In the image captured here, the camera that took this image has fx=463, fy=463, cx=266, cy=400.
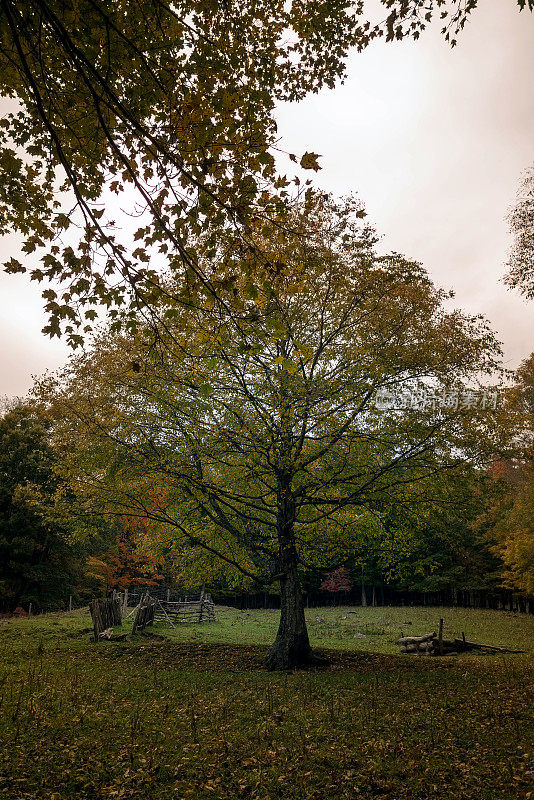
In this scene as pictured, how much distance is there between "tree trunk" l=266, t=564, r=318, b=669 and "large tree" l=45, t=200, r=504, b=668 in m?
0.03

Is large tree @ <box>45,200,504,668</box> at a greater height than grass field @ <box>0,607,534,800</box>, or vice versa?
large tree @ <box>45,200,504,668</box>

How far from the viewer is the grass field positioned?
16.8 feet

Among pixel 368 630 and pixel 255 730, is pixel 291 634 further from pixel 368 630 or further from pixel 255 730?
pixel 368 630

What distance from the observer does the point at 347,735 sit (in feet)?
22.3

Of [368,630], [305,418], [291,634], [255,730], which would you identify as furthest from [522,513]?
[255,730]

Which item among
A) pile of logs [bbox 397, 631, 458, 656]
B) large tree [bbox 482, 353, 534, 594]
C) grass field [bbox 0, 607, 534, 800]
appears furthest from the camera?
large tree [bbox 482, 353, 534, 594]

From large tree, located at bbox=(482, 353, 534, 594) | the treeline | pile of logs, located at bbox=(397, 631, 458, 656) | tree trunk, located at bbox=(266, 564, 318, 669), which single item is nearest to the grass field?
tree trunk, located at bbox=(266, 564, 318, 669)

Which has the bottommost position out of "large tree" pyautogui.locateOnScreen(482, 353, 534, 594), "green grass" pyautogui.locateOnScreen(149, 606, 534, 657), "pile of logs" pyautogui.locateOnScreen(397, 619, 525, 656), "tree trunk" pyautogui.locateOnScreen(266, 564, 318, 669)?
"green grass" pyautogui.locateOnScreen(149, 606, 534, 657)

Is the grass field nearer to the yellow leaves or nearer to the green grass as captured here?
the yellow leaves

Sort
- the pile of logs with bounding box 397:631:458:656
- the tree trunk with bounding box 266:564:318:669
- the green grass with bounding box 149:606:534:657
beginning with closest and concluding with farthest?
1. the tree trunk with bounding box 266:564:318:669
2. the pile of logs with bounding box 397:631:458:656
3. the green grass with bounding box 149:606:534:657

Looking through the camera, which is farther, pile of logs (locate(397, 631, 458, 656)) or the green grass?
the green grass

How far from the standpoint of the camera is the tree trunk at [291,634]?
42.2 ft

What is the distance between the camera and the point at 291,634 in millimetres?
13055

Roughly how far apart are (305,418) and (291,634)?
6428 millimetres
